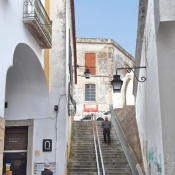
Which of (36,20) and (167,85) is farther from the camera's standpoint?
(36,20)

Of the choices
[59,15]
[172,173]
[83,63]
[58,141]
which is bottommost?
[172,173]

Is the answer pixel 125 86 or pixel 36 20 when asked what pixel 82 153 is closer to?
pixel 36 20

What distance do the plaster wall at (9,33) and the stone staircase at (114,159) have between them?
6.52 m

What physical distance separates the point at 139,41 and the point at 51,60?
11.3 feet

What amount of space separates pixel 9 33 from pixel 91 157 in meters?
8.09

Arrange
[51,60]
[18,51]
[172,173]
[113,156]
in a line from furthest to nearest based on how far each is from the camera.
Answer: [113,156] → [51,60] → [18,51] → [172,173]

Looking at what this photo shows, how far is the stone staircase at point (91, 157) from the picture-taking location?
12.9 m

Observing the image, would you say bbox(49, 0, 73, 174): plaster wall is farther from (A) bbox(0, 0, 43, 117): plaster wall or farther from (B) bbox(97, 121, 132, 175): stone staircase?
(A) bbox(0, 0, 43, 117): plaster wall

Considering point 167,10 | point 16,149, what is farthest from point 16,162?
point 167,10

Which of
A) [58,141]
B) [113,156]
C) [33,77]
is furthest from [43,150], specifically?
[113,156]

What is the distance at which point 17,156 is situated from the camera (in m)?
11.8

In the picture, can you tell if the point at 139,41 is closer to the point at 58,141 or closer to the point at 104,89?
the point at 58,141

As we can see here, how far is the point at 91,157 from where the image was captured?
14000 mm

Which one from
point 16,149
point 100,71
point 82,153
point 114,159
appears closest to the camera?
point 16,149
